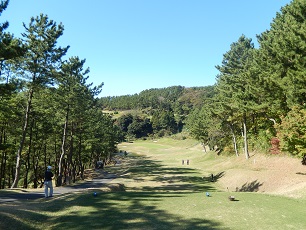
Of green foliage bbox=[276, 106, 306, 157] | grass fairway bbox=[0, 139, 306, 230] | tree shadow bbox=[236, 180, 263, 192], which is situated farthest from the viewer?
tree shadow bbox=[236, 180, 263, 192]

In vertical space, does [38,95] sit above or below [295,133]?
above

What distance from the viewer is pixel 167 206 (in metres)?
14.4

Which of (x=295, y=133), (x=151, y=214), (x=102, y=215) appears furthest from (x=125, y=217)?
(x=295, y=133)

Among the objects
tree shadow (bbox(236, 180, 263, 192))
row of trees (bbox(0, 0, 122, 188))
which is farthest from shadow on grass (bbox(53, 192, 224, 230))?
tree shadow (bbox(236, 180, 263, 192))

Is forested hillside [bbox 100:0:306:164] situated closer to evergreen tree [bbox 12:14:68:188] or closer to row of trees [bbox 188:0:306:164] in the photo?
row of trees [bbox 188:0:306:164]

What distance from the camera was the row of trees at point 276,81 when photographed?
24547 millimetres

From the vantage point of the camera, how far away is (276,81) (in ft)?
93.9

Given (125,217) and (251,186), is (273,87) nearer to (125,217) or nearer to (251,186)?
(251,186)

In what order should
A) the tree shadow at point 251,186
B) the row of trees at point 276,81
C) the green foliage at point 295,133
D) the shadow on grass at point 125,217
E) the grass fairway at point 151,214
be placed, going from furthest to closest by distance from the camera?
the tree shadow at point 251,186 → the row of trees at point 276,81 → the green foliage at point 295,133 → the grass fairway at point 151,214 → the shadow on grass at point 125,217

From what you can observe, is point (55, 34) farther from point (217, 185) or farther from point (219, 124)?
point (219, 124)

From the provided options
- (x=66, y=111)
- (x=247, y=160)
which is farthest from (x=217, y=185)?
(x=66, y=111)

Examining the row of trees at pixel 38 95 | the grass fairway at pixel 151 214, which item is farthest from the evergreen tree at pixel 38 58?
the grass fairway at pixel 151 214

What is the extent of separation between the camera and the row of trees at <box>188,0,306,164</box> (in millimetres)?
24547

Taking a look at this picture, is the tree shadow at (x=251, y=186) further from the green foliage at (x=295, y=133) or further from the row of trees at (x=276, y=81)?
the green foliage at (x=295, y=133)
